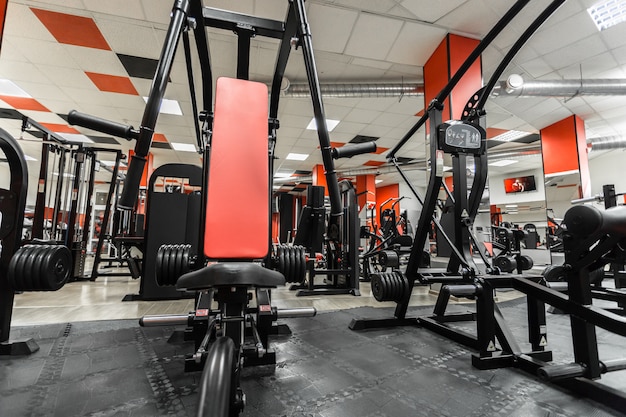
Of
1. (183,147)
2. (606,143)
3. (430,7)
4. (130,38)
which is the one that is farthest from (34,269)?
(606,143)

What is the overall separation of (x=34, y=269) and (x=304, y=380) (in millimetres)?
1536

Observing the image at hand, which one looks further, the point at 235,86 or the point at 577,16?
the point at 577,16

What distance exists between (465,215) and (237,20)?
1.78 meters

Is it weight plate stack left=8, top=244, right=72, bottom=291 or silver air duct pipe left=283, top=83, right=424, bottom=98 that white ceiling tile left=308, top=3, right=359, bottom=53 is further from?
weight plate stack left=8, top=244, right=72, bottom=291

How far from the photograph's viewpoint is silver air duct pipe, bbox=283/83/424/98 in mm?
4766

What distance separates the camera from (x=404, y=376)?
140 cm

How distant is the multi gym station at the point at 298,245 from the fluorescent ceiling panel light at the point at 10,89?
0.19ft

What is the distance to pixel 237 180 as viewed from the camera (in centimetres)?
107

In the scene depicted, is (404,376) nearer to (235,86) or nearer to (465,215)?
(465,215)

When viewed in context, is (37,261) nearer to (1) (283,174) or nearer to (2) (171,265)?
(2) (171,265)

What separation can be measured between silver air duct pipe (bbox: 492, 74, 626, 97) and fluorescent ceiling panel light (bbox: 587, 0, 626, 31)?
2.87 ft

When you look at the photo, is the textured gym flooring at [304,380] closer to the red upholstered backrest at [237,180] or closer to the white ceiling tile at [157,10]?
the red upholstered backrest at [237,180]

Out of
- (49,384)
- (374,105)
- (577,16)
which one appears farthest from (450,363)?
(374,105)

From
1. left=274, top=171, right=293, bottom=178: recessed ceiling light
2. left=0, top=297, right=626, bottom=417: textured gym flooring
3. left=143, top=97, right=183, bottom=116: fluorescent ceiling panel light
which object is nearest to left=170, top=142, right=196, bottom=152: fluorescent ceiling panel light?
left=143, top=97, right=183, bottom=116: fluorescent ceiling panel light
